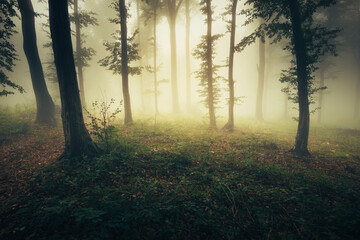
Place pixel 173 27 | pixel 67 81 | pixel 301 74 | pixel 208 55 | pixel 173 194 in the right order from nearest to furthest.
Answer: pixel 173 194 < pixel 67 81 < pixel 301 74 < pixel 208 55 < pixel 173 27

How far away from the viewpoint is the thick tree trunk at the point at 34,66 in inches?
420

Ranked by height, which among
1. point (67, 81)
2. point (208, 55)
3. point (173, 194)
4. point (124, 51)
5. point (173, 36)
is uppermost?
point (173, 36)

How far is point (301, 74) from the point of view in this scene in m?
7.58

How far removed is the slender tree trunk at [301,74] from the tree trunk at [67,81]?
32.7ft

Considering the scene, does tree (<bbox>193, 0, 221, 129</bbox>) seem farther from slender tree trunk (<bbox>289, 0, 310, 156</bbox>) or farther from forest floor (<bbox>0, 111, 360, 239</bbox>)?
forest floor (<bbox>0, 111, 360, 239</bbox>)

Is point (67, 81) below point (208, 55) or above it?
below

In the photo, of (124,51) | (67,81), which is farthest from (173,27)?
(67,81)

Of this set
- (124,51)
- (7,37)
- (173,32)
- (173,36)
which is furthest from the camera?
(173,36)

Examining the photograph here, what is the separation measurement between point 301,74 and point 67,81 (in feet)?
34.6

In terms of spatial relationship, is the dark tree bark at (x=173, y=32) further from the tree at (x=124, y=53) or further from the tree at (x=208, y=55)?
the tree at (x=124, y=53)

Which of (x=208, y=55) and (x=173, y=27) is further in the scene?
(x=173, y=27)

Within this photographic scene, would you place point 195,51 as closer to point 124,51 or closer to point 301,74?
point 124,51

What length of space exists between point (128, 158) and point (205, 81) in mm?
9120

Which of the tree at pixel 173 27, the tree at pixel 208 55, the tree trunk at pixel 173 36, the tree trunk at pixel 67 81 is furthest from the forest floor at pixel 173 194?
the tree at pixel 173 27
